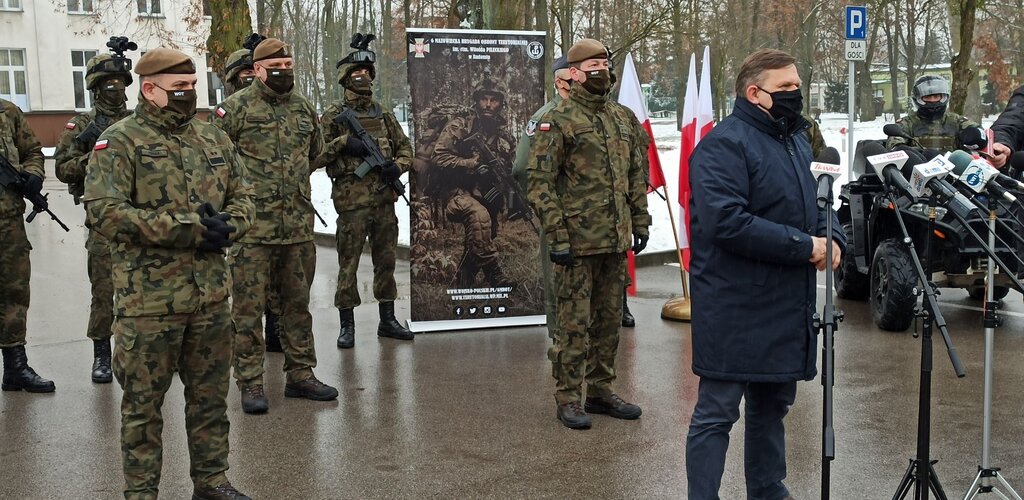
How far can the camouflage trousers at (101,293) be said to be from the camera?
7.24m

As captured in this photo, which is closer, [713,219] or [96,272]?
[713,219]

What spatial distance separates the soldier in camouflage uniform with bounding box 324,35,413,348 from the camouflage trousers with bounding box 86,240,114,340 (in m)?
1.74

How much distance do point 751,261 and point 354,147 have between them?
4.62m

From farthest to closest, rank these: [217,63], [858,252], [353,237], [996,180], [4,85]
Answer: [4,85], [217,63], [858,252], [353,237], [996,180]

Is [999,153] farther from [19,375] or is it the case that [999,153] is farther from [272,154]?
[19,375]

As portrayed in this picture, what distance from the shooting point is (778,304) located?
13.7 ft

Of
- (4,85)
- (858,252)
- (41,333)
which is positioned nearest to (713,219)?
(858,252)

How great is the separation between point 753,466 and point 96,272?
15.0 feet

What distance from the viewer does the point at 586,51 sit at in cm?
611

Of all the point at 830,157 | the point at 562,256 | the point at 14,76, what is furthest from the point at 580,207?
the point at 14,76

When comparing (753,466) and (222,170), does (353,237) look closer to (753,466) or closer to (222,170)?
(222,170)

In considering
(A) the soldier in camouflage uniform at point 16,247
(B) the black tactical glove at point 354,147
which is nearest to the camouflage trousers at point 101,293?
(A) the soldier in camouflage uniform at point 16,247

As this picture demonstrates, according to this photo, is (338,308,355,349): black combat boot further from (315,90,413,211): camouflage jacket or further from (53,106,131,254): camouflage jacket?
(53,106,131,254): camouflage jacket

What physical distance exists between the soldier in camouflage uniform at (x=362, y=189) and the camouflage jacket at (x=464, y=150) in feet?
0.95
